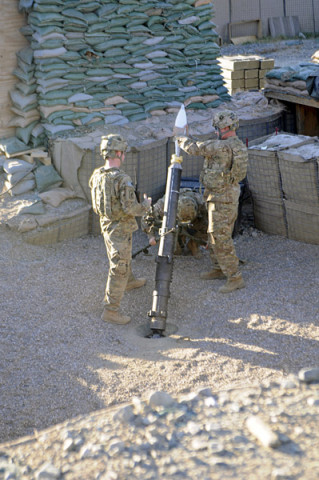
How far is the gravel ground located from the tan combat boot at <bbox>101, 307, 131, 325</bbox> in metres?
0.07

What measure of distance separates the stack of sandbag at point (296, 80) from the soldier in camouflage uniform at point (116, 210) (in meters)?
4.08

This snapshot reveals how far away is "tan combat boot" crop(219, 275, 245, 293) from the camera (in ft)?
24.2

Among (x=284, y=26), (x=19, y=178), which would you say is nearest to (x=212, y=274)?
(x=19, y=178)

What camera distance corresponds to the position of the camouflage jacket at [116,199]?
21.6ft

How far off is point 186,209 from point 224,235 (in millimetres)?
799

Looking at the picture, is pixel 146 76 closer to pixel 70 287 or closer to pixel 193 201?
pixel 193 201

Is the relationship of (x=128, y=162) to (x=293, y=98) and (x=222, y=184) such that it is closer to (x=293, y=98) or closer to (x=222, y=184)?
(x=222, y=184)

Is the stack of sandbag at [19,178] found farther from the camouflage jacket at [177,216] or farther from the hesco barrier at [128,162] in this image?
the camouflage jacket at [177,216]

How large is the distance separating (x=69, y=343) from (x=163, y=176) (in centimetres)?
363

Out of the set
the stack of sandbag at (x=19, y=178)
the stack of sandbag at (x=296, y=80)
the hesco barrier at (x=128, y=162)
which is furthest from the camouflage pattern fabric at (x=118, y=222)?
the stack of sandbag at (x=296, y=80)

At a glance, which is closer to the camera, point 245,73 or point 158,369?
point 158,369

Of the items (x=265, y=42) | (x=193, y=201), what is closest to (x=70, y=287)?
(x=193, y=201)

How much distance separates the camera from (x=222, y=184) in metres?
7.28

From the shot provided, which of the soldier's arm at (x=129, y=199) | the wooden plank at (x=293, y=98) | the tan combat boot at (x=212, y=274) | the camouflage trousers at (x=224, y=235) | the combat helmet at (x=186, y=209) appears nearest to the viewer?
the soldier's arm at (x=129, y=199)
